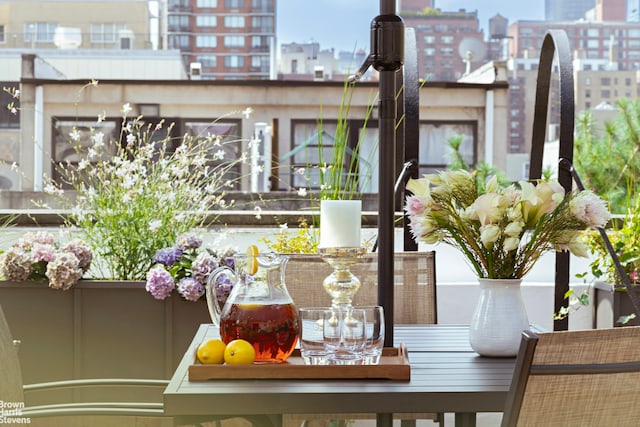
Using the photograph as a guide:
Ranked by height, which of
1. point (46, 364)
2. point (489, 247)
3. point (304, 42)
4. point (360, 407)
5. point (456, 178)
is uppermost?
point (304, 42)

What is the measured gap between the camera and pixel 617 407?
3.87ft

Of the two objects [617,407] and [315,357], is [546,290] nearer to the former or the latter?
[315,357]

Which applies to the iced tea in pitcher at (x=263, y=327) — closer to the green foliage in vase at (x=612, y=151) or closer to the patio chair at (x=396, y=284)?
the patio chair at (x=396, y=284)

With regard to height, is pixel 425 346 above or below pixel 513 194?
below

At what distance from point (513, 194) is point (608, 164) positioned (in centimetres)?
1472

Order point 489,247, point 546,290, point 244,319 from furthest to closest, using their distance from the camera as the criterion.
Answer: point 546,290 → point 489,247 → point 244,319

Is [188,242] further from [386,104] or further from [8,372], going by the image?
[386,104]

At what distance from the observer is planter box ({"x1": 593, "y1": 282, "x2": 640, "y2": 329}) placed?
354cm

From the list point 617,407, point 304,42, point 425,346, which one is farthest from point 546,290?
point 304,42

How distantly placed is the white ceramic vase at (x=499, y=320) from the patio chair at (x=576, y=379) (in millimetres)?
562

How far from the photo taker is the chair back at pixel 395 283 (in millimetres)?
2389

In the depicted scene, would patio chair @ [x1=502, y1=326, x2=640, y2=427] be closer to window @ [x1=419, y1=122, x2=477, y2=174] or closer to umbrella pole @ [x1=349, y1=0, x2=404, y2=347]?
umbrella pole @ [x1=349, y1=0, x2=404, y2=347]

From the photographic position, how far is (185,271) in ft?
9.39

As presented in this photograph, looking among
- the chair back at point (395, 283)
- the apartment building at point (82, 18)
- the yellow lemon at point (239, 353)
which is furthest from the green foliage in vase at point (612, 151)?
the apartment building at point (82, 18)
